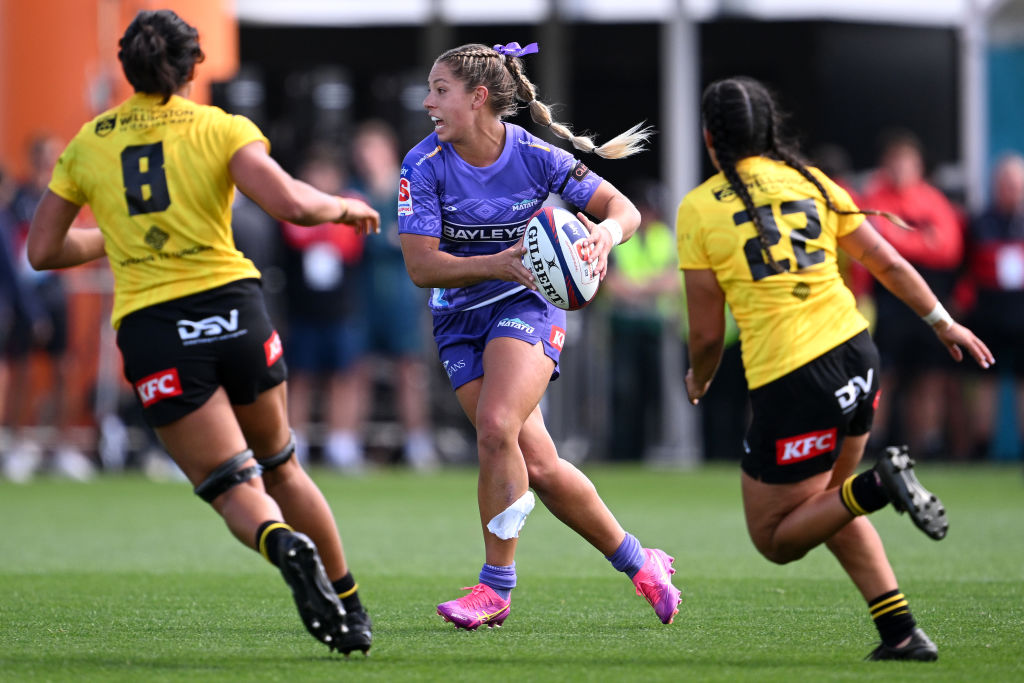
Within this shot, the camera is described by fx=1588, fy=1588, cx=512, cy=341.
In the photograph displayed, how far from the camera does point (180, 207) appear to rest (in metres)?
4.71

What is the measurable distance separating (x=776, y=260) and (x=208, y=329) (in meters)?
1.73

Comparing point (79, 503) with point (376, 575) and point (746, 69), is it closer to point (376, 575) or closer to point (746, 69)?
point (376, 575)

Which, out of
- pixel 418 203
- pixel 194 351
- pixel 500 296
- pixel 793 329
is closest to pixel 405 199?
pixel 418 203

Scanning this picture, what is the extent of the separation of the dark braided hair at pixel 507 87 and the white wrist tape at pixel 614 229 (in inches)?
11.9

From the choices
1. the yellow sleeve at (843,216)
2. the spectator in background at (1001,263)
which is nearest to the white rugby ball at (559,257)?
the yellow sleeve at (843,216)

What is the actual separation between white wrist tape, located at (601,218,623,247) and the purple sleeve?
60cm

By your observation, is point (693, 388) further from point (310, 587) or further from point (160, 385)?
point (160, 385)

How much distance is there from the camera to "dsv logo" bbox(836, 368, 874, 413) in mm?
4750

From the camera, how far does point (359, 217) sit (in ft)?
16.1

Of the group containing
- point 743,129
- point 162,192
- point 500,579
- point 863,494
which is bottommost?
point 500,579

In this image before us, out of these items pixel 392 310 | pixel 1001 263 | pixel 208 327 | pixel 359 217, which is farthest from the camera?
pixel 392 310

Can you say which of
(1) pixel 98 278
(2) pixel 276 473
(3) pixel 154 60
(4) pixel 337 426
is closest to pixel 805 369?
(2) pixel 276 473

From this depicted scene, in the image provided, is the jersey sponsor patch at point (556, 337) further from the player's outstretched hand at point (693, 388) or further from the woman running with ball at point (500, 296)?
the player's outstretched hand at point (693, 388)

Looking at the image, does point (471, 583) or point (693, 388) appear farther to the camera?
point (471, 583)
